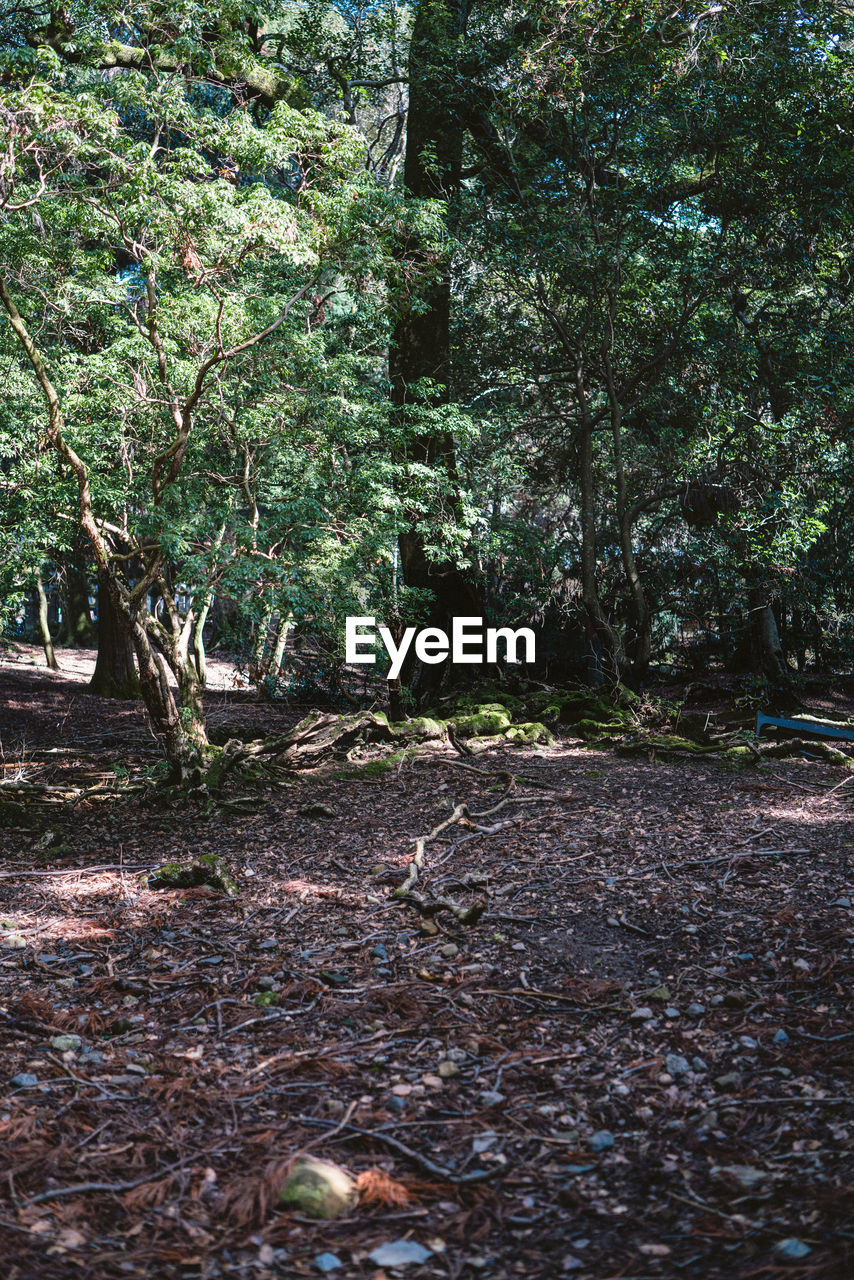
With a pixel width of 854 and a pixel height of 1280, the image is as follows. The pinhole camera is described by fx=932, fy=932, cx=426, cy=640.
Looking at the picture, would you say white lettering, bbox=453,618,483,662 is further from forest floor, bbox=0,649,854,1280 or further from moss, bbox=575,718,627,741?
forest floor, bbox=0,649,854,1280

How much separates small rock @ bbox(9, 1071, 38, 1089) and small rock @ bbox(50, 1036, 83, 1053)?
0.19m

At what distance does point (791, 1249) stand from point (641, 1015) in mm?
1223

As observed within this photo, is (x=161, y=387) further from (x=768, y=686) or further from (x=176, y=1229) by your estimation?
(x=768, y=686)

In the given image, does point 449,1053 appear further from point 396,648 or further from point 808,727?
point 396,648

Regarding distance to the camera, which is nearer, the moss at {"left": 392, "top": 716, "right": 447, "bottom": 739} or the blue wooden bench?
the blue wooden bench

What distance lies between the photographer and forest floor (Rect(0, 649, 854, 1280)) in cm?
210

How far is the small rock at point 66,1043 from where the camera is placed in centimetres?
307

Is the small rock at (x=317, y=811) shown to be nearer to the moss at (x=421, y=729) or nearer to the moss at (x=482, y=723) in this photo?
the moss at (x=421, y=729)

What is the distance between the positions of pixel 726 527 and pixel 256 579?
5.51m

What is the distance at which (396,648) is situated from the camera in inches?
393

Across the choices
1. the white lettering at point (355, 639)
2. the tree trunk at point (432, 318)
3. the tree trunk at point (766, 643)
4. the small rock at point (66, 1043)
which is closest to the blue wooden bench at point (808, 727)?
the tree trunk at point (432, 318)

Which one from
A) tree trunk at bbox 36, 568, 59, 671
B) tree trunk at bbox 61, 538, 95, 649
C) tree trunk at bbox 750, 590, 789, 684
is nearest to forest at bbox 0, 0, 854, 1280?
tree trunk at bbox 750, 590, 789, 684

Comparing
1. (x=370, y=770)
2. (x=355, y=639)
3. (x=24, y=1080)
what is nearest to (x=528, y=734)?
(x=370, y=770)

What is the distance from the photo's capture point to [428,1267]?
202 centimetres
